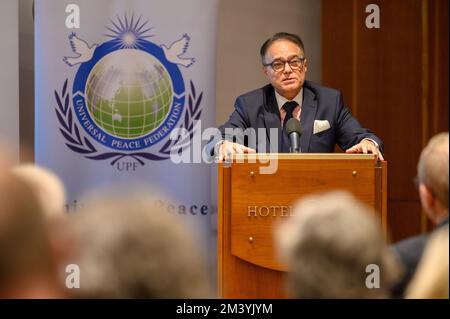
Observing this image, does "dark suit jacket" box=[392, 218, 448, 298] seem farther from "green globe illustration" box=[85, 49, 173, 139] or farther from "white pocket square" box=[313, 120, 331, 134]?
"green globe illustration" box=[85, 49, 173, 139]

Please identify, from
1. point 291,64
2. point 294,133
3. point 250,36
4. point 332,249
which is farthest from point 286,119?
point 332,249

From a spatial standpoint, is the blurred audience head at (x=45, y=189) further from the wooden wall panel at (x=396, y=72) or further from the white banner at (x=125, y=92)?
the wooden wall panel at (x=396, y=72)

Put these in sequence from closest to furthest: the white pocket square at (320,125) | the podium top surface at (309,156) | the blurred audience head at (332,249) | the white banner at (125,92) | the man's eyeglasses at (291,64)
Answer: the blurred audience head at (332,249) → the podium top surface at (309,156) → the white pocket square at (320,125) → the man's eyeglasses at (291,64) → the white banner at (125,92)

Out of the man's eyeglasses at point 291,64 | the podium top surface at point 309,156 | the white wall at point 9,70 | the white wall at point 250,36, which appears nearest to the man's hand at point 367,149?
the podium top surface at point 309,156

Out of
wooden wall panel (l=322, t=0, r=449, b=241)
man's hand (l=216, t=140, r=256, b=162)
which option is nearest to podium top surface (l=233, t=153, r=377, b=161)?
man's hand (l=216, t=140, r=256, b=162)

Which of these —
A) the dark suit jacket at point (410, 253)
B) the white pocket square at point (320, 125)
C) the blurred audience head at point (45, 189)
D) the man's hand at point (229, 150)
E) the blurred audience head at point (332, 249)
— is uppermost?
the white pocket square at point (320, 125)

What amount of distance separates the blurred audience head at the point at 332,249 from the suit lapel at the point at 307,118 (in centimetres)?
297

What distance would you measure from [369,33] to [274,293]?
302 centimetres

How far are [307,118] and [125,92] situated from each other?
142cm

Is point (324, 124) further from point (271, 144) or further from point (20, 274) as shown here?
point (20, 274)

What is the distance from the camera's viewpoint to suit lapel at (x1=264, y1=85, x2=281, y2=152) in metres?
4.46

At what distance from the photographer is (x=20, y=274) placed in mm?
1354

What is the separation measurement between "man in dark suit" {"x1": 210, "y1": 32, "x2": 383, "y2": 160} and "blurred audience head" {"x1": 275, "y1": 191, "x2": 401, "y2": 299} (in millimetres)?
Result: 2835

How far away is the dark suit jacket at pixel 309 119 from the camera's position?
4457mm
